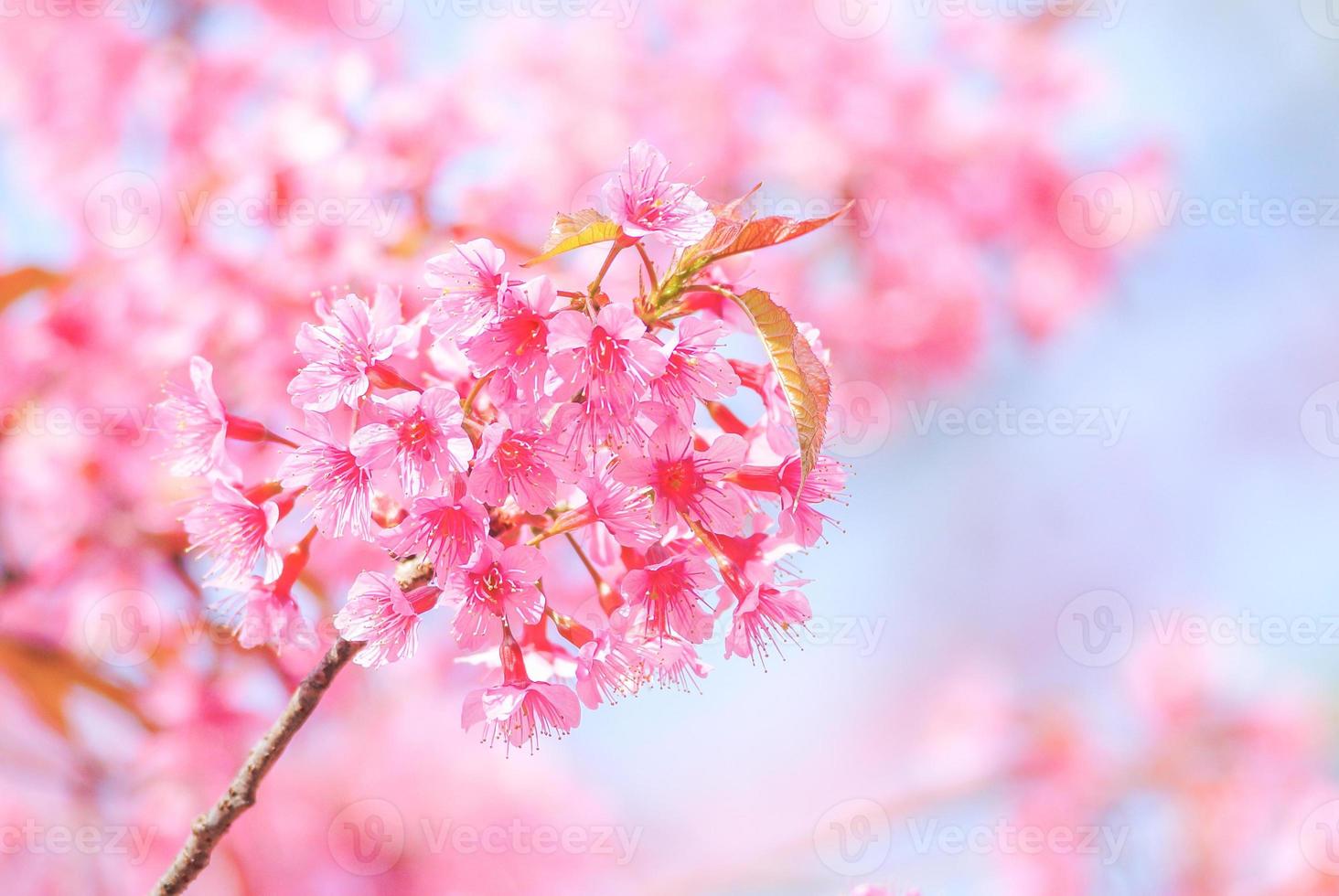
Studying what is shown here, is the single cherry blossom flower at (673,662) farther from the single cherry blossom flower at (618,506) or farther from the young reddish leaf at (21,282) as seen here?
the young reddish leaf at (21,282)

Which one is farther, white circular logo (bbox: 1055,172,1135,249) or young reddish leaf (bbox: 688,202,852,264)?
white circular logo (bbox: 1055,172,1135,249)

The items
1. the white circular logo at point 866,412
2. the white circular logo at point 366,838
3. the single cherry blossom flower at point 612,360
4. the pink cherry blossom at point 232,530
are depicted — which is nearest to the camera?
the single cherry blossom flower at point 612,360

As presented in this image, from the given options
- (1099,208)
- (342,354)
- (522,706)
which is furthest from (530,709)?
(1099,208)

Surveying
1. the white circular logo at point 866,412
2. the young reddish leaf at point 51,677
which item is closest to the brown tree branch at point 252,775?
the young reddish leaf at point 51,677

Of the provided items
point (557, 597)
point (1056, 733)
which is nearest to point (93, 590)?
point (557, 597)

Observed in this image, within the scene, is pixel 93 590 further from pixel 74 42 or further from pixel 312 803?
pixel 74 42

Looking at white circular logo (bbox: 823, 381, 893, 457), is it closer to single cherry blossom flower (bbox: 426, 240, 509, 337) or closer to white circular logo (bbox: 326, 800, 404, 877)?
white circular logo (bbox: 326, 800, 404, 877)

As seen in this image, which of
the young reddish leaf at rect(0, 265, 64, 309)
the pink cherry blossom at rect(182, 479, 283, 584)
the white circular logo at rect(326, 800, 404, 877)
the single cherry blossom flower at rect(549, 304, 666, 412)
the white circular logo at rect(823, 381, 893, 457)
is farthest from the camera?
the white circular logo at rect(823, 381, 893, 457)

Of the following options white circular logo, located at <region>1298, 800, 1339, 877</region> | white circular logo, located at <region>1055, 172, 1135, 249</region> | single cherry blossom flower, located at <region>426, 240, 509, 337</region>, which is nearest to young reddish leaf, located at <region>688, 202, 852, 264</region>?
single cherry blossom flower, located at <region>426, 240, 509, 337</region>
